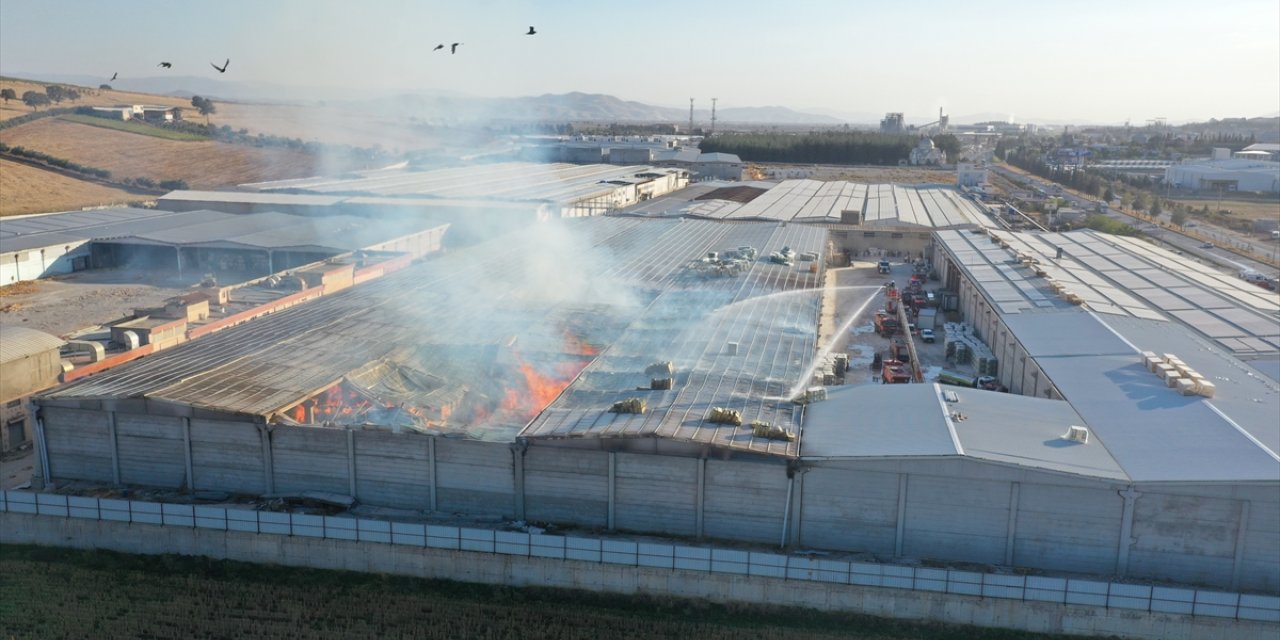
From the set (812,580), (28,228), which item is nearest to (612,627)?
(812,580)

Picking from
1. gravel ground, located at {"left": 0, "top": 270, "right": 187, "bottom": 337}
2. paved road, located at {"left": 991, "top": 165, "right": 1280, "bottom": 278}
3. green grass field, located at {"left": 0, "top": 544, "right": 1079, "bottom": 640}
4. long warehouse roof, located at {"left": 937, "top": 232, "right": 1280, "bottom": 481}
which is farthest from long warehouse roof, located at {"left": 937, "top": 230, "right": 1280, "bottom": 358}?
gravel ground, located at {"left": 0, "top": 270, "right": 187, "bottom": 337}

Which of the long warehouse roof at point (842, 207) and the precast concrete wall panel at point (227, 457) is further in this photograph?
the long warehouse roof at point (842, 207)

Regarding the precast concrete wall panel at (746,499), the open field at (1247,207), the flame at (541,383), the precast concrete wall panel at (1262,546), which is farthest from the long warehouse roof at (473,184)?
the open field at (1247,207)

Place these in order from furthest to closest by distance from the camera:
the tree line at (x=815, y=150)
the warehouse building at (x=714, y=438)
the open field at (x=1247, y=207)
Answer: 1. the tree line at (x=815, y=150)
2. the open field at (x=1247, y=207)
3. the warehouse building at (x=714, y=438)

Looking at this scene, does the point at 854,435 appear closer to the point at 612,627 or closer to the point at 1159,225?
the point at 612,627

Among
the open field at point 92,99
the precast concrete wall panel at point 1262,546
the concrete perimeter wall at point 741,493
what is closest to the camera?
the precast concrete wall panel at point 1262,546

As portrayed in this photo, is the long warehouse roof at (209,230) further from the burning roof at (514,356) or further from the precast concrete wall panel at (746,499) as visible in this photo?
the precast concrete wall panel at (746,499)

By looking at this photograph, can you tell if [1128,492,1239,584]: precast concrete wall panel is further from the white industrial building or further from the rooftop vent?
the white industrial building

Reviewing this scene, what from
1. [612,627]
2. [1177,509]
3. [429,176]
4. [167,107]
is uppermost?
[167,107]

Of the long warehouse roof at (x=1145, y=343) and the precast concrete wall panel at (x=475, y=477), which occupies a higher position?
the long warehouse roof at (x=1145, y=343)

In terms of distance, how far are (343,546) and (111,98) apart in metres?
59.2

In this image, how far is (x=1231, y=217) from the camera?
115 ft

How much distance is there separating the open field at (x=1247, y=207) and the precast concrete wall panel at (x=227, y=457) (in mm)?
38226

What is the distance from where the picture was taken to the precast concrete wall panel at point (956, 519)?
7.79 meters
